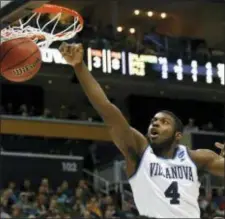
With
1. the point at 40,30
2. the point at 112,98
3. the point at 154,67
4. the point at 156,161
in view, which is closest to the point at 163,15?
the point at 112,98

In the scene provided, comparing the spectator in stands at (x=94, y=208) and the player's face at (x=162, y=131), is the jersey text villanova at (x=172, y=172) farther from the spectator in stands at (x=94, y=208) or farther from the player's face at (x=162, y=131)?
the spectator in stands at (x=94, y=208)

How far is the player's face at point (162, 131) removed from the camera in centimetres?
507

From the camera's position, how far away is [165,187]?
197 inches

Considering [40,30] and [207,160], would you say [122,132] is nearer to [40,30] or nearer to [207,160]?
[207,160]

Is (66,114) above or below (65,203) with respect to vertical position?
above

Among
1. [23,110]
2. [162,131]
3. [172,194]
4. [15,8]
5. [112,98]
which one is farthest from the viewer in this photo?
[112,98]

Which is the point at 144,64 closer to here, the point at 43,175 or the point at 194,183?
the point at 43,175

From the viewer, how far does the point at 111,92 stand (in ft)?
73.2

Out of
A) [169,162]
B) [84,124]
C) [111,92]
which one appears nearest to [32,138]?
[84,124]

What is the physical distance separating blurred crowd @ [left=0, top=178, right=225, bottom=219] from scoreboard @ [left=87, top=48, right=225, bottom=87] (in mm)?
3395

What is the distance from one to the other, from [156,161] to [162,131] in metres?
0.19

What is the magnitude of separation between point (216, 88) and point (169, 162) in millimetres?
17123

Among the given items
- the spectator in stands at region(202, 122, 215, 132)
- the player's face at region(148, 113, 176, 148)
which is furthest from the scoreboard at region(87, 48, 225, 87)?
the player's face at region(148, 113, 176, 148)

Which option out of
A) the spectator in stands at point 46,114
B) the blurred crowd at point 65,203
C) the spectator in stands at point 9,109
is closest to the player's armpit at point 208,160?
the blurred crowd at point 65,203
